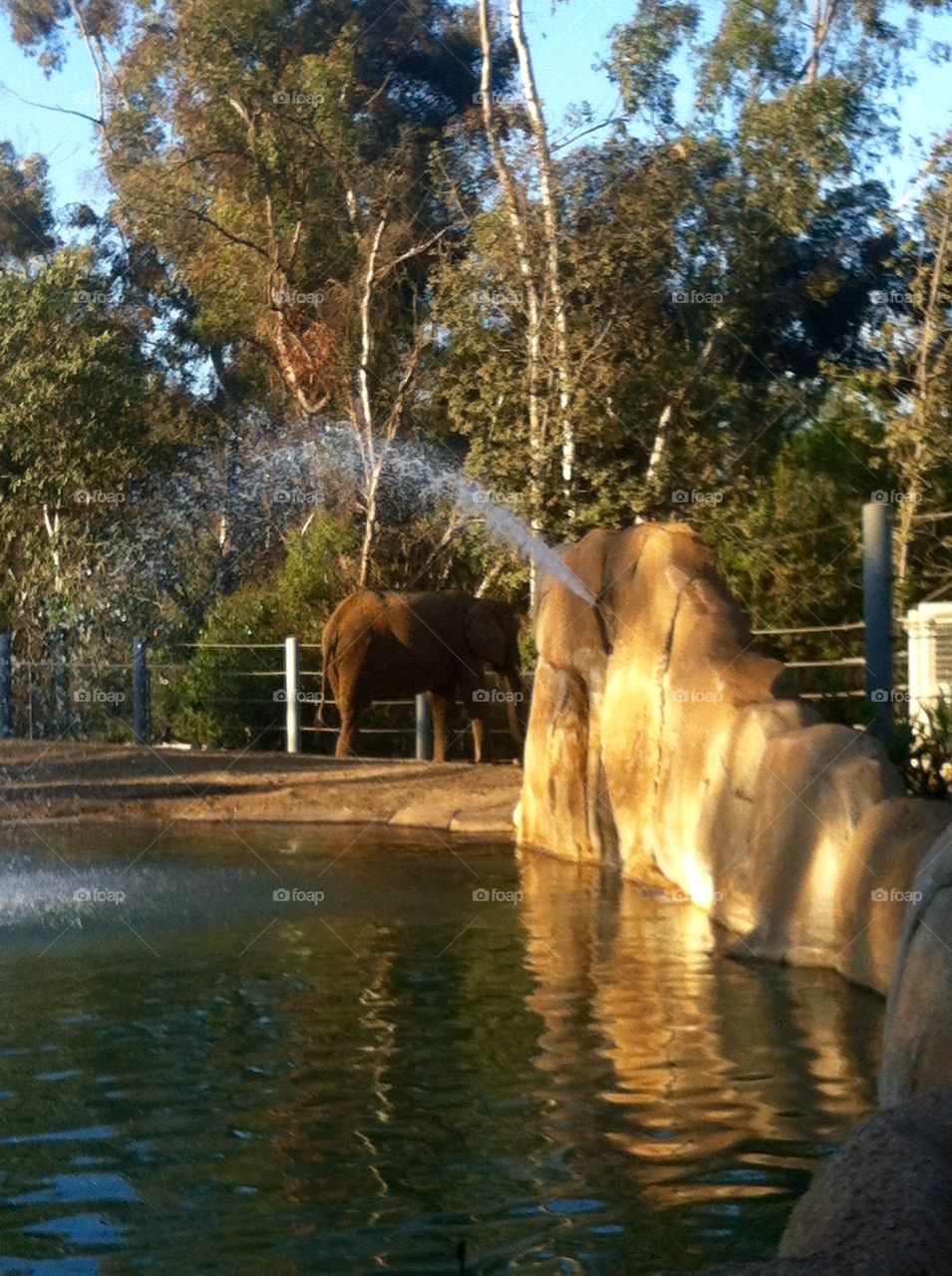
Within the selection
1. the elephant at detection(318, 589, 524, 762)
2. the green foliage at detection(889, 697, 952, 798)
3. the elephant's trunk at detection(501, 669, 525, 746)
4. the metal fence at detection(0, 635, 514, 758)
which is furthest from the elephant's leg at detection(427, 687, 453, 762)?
the green foliage at detection(889, 697, 952, 798)

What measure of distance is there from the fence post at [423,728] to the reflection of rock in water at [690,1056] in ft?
32.9

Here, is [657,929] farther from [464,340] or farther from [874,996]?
[464,340]

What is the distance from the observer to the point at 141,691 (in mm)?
22578

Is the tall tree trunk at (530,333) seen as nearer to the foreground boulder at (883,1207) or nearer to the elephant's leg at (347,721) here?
the elephant's leg at (347,721)

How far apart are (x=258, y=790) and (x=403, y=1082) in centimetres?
1015

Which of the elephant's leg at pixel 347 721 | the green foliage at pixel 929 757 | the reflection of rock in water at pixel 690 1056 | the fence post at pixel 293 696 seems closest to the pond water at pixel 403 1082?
the reflection of rock in water at pixel 690 1056

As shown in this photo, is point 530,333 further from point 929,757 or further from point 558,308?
point 929,757

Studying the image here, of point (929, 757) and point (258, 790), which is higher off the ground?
point (929, 757)

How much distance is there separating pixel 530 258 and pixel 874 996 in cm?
→ 1447

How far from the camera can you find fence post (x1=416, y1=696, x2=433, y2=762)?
67.6 feet

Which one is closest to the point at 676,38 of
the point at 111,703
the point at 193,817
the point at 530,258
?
the point at 530,258

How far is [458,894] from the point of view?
11.5 meters

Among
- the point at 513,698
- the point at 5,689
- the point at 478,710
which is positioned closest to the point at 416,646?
the point at 478,710

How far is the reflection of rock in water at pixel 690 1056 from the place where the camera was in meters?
→ 5.75
